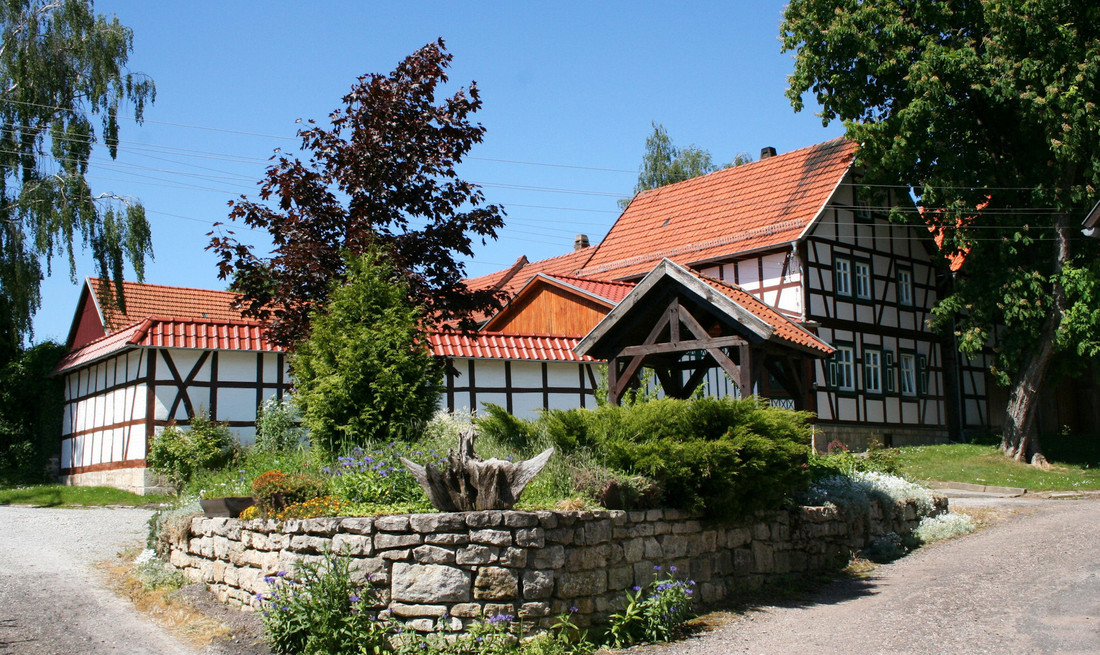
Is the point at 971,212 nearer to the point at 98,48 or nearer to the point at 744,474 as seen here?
the point at 744,474

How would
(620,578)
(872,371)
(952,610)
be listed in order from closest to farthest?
1. (620,578)
2. (952,610)
3. (872,371)

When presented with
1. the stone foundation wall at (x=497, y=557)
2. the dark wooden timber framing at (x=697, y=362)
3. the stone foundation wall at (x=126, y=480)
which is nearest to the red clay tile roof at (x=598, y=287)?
the dark wooden timber framing at (x=697, y=362)

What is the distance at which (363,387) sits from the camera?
Result: 9.12m

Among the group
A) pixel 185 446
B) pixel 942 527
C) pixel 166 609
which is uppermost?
pixel 185 446

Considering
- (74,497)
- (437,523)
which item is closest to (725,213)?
(74,497)

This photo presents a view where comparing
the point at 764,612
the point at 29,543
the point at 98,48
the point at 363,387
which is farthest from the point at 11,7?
the point at 764,612

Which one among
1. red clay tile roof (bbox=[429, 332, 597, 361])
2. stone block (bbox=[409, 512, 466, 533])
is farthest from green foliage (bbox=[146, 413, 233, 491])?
stone block (bbox=[409, 512, 466, 533])

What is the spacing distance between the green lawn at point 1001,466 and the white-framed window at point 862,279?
394 cm

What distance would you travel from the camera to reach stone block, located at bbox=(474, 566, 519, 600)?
21.8ft

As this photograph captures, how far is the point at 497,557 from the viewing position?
6715 millimetres

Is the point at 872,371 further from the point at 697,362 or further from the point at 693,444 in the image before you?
the point at 693,444

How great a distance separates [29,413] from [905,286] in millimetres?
21650

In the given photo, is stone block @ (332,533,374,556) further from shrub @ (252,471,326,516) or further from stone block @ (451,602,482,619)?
shrub @ (252,471,326,516)

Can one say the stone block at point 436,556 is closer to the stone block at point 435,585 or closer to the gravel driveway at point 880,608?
the stone block at point 435,585
